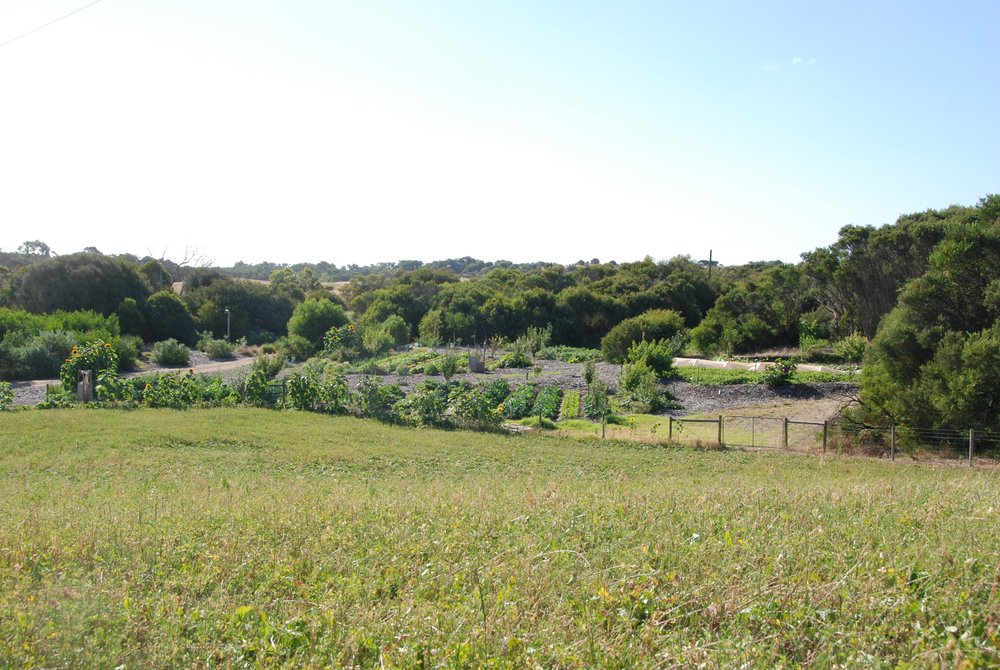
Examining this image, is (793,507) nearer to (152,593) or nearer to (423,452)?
(152,593)

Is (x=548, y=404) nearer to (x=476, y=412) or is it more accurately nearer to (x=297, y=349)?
(x=476, y=412)

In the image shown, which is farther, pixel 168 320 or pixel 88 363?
pixel 168 320

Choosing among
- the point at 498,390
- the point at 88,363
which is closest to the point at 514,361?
the point at 498,390

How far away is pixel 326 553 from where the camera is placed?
430 cm

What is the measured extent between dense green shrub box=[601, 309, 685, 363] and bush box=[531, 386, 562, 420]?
32.8 ft

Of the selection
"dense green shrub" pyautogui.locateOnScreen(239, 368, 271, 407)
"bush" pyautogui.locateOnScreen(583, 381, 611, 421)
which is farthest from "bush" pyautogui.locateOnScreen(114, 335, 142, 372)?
"bush" pyautogui.locateOnScreen(583, 381, 611, 421)

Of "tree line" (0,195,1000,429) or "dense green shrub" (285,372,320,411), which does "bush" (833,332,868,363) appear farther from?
"dense green shrub" (285,372,320,411)

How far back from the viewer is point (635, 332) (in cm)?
3350

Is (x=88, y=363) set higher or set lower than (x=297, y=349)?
higher

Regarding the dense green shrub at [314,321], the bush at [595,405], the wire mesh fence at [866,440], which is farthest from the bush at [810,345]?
the dense green shrub at [314,321]

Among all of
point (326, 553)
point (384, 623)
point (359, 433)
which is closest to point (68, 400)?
point (359, 433)

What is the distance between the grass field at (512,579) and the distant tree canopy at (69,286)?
136ft

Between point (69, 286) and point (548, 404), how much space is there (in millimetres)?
34944

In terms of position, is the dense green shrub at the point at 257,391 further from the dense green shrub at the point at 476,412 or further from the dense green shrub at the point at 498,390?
the dense green shrub at the point at 498,390
